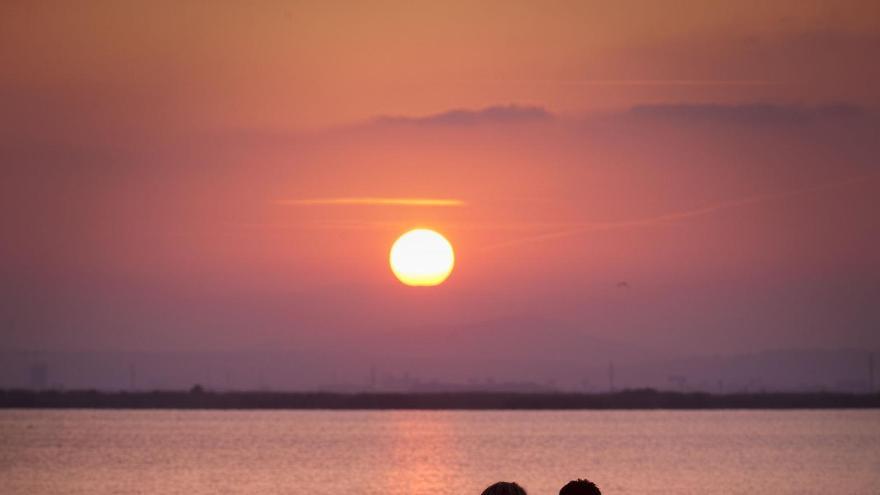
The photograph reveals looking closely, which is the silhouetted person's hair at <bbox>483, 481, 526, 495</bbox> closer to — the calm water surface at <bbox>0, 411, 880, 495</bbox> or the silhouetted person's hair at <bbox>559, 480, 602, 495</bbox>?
the silhouetted person's hair at <bbox>559, 480, 602, 495</bbox>

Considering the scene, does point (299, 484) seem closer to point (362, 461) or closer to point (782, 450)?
point (362, 461)

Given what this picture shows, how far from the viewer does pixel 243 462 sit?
8419 centimetres

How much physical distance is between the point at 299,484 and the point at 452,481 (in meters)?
6.11

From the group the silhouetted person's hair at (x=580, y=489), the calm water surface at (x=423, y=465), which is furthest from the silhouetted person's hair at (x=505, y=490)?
the calm water surface at (x=423, y=465)

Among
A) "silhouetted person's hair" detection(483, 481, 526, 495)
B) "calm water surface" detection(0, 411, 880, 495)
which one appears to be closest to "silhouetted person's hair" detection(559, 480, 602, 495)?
"silhouetted person's hair" detection(483, 481, 526, 495)

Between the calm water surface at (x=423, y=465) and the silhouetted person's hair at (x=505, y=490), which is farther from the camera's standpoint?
the calm water surface at (x=423, y=465)

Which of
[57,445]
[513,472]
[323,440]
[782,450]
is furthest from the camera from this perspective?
[323,440]

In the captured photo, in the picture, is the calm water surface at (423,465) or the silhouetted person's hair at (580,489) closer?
the silhouetted person's hair at (580,489)

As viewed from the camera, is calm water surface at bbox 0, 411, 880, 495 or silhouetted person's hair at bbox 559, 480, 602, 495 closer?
silhouetted person's hair at bbox 559, 480, 602, 495

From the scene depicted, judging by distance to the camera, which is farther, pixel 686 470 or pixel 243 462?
pixel 243 462

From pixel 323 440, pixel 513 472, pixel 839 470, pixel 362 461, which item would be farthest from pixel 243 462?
pixel 323 440

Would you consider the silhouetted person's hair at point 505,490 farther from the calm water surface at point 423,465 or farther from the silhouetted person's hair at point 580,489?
the calm water surface at point 423,465

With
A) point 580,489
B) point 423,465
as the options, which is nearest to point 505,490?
point 580,489

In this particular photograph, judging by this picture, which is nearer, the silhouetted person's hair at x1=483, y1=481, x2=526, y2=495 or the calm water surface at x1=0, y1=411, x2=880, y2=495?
the silhouetted person's hair at x1=483, y1=481, x2=526, y2=495
